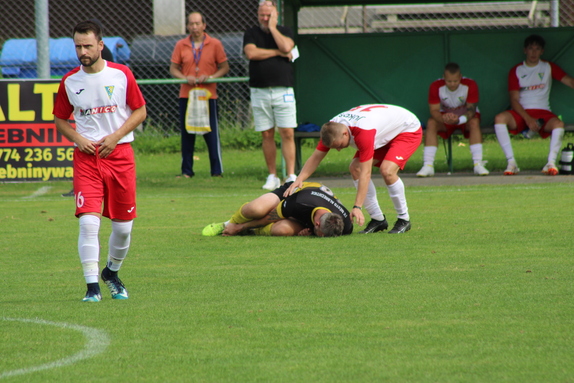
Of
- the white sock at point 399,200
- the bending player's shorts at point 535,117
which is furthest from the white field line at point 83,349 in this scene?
the bending player's shorts at point 535,117

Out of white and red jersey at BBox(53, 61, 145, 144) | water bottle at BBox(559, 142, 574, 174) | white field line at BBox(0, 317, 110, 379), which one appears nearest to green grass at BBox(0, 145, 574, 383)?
white field line at BBox(0, 317, 110, 379)

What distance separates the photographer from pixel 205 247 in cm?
747

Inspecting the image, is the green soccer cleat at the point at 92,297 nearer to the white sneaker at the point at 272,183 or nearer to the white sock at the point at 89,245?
the white sock at the point at 89,245

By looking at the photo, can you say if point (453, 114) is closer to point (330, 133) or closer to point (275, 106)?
point (275, 106)

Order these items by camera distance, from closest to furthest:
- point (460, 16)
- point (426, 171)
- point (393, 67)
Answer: point (426, 171) < point (393, 67) < point (460, 16)

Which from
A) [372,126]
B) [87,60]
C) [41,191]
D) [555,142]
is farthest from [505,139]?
[87,60]

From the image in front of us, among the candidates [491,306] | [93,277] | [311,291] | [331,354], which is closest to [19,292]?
[93,277]

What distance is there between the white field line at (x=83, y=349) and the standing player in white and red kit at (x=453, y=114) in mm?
9148

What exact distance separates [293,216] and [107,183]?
3.07 m

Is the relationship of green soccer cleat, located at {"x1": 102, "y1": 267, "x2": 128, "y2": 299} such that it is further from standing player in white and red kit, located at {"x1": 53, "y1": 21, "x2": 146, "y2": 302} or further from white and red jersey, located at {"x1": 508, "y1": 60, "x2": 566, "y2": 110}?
white and red jersey, located at {"x1": 508, "y1": 60, "x2": 566, "y2": 110}

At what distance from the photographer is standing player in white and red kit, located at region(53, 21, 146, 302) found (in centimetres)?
517

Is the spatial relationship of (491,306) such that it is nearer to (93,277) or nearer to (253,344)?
(253,344)

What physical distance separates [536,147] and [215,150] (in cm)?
682

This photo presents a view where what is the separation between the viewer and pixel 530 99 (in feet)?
43.8
